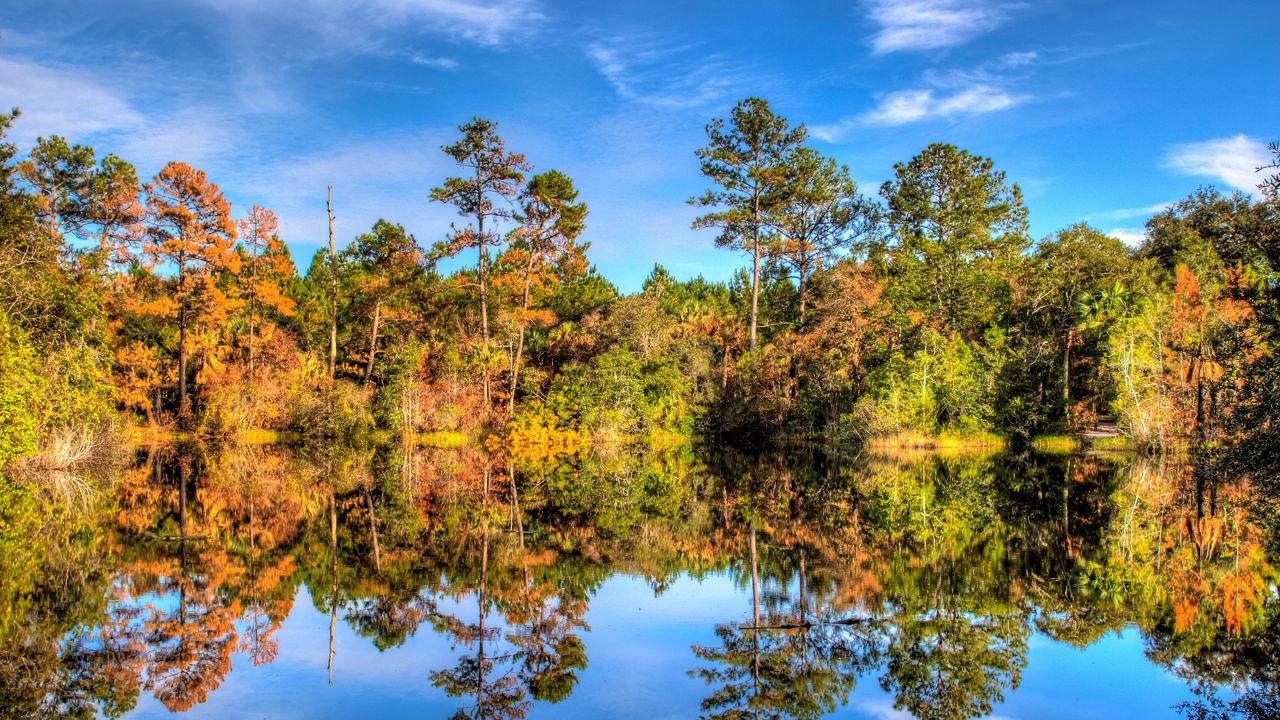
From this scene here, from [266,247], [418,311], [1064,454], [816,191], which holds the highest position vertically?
[816,191]

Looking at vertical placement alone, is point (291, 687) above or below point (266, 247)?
below

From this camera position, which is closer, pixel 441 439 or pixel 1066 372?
pixel 441 439

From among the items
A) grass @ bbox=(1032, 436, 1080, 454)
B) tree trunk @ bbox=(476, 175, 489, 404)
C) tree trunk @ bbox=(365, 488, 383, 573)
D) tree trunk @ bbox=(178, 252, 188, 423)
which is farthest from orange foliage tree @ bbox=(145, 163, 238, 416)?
grass @ bbox=(1032, 436, 1080, 454)

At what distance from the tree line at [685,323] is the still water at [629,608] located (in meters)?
18.9

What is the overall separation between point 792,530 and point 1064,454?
2542 centimetres

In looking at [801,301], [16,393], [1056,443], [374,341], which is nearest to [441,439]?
[374,341]

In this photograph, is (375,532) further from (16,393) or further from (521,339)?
(521,339)

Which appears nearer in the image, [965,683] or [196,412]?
[965,683]

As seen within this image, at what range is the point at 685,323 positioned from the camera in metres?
43.3

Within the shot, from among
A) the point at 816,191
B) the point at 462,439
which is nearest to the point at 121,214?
the point at 462,439

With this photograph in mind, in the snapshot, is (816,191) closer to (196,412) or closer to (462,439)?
(462,439)

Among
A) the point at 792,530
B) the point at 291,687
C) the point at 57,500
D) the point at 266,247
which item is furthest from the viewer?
the point at 266,247

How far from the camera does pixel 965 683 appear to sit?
715 cm

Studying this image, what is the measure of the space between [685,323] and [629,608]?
34.2 metres
